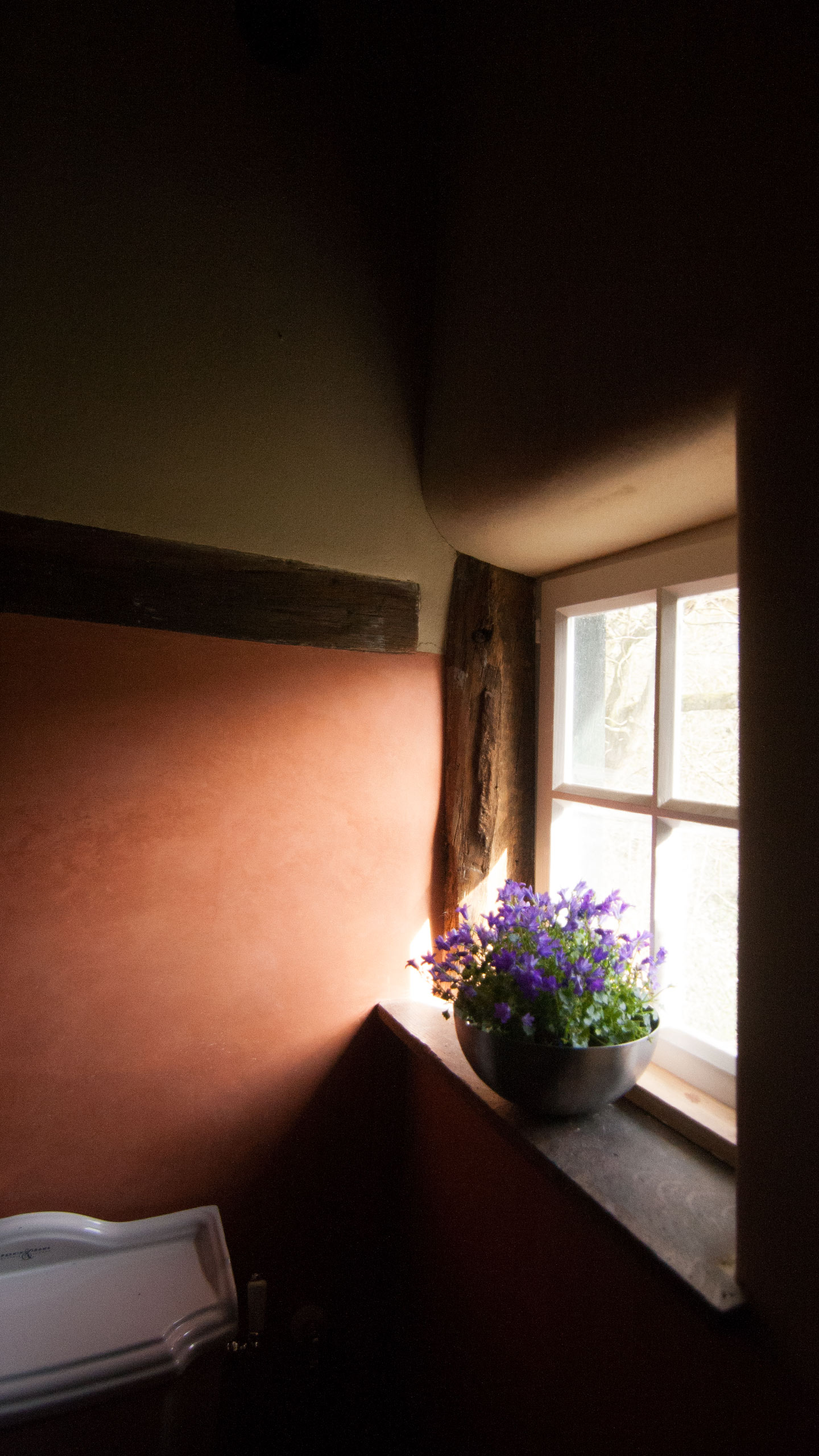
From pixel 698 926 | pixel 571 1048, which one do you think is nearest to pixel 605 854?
pixel 698 926

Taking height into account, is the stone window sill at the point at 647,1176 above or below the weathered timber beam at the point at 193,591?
below

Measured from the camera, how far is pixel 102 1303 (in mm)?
1223

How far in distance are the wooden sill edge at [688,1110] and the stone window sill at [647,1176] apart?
1 cm

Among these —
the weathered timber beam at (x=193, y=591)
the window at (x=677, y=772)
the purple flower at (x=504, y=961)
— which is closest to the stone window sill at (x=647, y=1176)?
the window at (x=677, y=772)

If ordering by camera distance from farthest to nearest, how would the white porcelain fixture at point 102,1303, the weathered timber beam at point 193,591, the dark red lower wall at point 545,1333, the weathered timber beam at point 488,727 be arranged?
the weathered timber beam at point 488,727
the weathered timber beam at point 193,591
the white porcelain fixture at point 102,1303
the dark red lower wall at point 545,1333

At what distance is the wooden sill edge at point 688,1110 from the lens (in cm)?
112

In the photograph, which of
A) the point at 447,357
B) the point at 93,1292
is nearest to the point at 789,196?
the point at 447,357

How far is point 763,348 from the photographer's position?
0.85 meters

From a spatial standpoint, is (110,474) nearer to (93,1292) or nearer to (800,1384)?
(93,1292)

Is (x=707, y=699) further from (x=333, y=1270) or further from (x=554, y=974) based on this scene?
(x=333, y=1270)

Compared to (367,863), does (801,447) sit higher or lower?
higher

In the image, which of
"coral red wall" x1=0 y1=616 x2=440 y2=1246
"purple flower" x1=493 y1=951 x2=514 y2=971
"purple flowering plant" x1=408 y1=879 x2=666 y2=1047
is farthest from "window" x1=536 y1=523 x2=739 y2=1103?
"coral red wall" x1=0 y1=616 x2=440 y2=1246

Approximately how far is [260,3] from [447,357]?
2.46 ft

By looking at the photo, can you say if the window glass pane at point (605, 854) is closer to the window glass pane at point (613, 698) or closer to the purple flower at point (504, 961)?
the window glass pane at point (613, 698)
